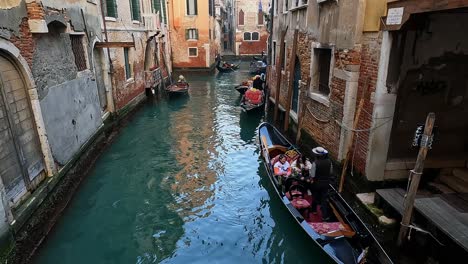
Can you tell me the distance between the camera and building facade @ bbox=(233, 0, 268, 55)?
3500 cm

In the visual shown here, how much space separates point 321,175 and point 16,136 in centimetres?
472

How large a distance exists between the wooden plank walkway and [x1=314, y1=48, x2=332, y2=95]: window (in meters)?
3.24

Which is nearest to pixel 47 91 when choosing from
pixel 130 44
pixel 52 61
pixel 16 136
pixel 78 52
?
pixel 52 61

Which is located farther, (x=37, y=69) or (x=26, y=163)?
(x=37, y=69)

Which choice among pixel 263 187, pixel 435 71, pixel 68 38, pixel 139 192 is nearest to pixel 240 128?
pixel 263 187

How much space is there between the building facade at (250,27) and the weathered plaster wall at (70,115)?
29422 millimetres

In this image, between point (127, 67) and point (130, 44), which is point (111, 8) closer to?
point (130, 44)

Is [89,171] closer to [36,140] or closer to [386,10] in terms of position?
[36,140]

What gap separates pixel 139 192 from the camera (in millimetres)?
6516

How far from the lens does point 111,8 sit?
10.3 meters

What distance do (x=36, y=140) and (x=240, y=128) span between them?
22.3 feet

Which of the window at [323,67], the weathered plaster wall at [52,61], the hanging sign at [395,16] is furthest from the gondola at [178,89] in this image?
the hanging sign at [395,16]

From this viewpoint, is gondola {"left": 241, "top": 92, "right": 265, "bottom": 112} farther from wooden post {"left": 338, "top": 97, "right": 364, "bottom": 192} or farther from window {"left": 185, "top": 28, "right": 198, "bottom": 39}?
window {"left": 185, "top": 28, "right": 198, "bottom": 39}

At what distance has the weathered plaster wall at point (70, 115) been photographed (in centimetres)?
576
